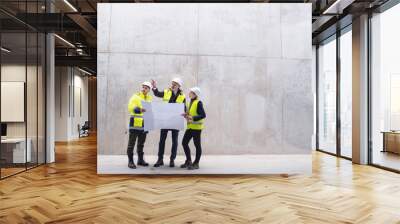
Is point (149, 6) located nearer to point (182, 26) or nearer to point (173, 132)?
point (182, 26)

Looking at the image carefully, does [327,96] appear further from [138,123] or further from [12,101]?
[12,101]

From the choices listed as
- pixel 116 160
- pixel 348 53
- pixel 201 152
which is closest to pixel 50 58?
pixel 116 160

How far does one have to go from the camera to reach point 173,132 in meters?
6.57

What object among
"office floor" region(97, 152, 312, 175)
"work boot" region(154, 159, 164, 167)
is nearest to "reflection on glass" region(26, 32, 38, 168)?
"office floor" region(97, 152, 312, 175)

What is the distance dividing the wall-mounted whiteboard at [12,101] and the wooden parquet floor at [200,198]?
3.65ft

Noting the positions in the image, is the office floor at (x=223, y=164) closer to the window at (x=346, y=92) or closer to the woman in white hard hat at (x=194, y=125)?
the woman in white hard hat at (x=194, y=125)

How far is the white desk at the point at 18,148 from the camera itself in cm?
670

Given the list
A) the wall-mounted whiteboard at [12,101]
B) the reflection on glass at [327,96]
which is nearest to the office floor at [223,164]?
the wall-mounted whiteboard at [12,101]

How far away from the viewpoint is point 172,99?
6516mm

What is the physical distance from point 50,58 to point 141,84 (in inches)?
118

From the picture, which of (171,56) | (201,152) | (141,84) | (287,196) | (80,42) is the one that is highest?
(80,42)

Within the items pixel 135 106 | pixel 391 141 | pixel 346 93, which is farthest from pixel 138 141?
pixel 346 93

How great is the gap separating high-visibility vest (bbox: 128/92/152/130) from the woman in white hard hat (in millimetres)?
767

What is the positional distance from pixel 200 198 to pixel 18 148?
416 cm
